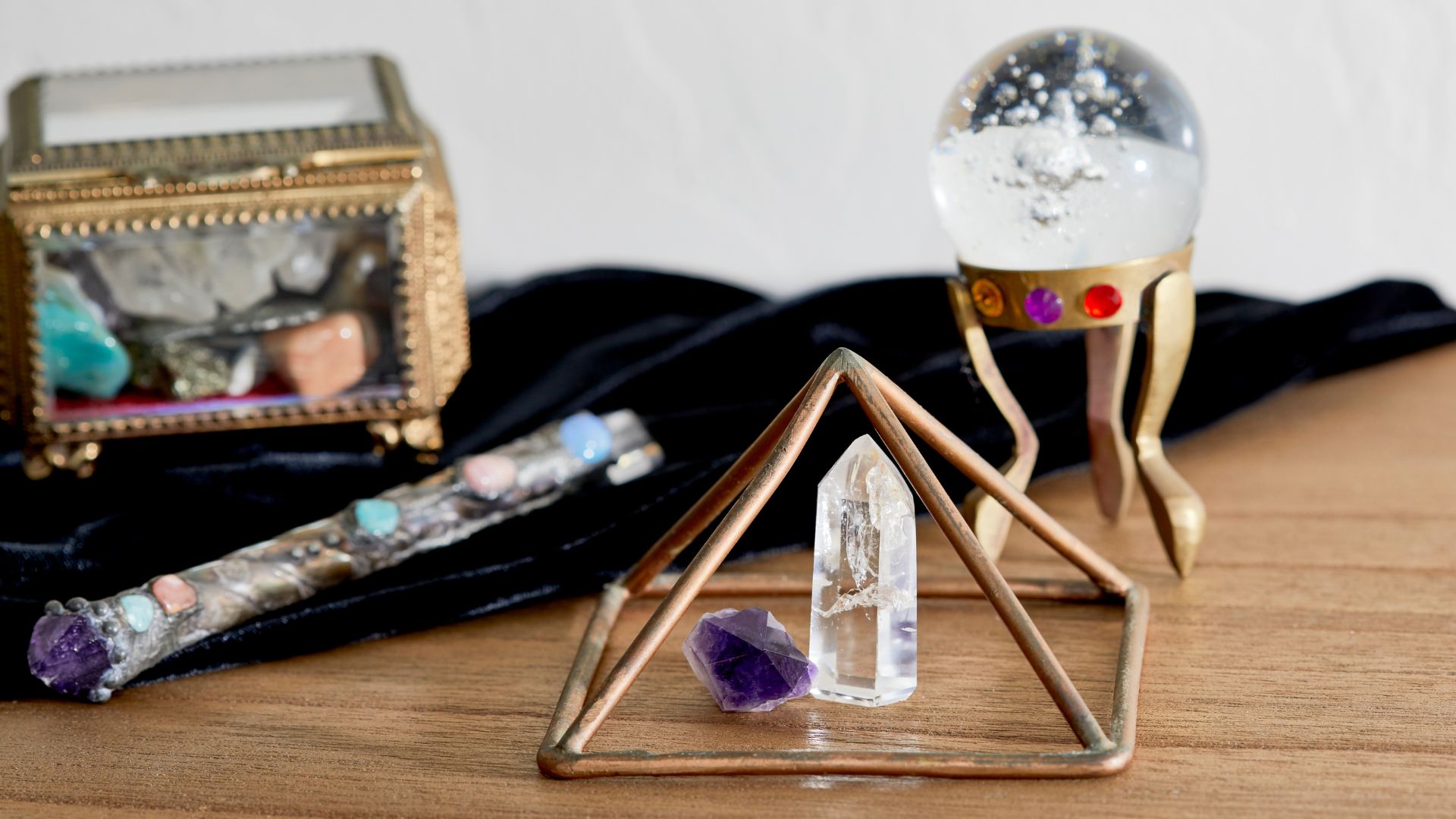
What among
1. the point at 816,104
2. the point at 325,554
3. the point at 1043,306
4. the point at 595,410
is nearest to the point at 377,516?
the point at 325,554

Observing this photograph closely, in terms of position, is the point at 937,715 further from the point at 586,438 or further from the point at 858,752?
the point at 586,438

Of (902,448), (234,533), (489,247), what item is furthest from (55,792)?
(489,247)

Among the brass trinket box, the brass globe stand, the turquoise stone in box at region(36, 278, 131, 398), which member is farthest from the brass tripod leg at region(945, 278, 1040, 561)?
the turquoise stone in box at region(36, 278, 131, 398)

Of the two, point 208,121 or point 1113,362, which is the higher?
point 208,121

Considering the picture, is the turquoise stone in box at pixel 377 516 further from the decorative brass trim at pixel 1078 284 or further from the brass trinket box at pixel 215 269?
the decorative brass trim at pixel 1078 284

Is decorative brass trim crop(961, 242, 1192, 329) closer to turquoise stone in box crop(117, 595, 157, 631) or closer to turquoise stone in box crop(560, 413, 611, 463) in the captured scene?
turquoise stone in box crop(560, 413, 611, 463)

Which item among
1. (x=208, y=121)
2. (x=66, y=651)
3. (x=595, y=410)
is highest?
(x=208, y=121)
